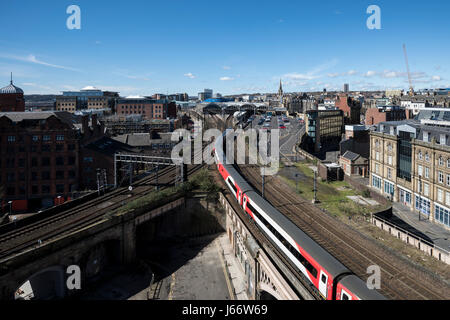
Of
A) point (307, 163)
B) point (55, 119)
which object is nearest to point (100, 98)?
point (55, 119)

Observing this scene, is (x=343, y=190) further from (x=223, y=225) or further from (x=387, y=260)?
(x=387, y=260)

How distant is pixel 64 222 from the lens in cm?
4122

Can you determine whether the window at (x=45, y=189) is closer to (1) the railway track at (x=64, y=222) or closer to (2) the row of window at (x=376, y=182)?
(1) the railway track at (x=64, y=222)

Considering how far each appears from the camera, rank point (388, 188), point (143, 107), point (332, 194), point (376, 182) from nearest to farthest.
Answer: point (388, 188)
point (332, 194)
point (376, 182)
point (143, 107)

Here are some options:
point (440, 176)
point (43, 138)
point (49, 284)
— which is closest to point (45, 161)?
point (43, 138)

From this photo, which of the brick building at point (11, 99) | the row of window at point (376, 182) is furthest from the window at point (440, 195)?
the brick building at point (11, 99)

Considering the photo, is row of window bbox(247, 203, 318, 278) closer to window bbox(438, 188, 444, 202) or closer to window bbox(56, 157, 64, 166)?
window bbox(438, 188, 444, 202)

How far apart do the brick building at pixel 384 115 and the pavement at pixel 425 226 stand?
54.0 metres

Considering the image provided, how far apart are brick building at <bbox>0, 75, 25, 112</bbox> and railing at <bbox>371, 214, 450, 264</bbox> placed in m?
102

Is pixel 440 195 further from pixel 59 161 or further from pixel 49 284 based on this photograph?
pixel 59 161

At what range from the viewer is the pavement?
37.4m

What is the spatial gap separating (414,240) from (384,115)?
68.8 meters

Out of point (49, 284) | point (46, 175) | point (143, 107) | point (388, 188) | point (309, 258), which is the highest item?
point (143, 107)

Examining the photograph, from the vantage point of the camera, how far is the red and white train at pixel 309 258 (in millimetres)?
20734
